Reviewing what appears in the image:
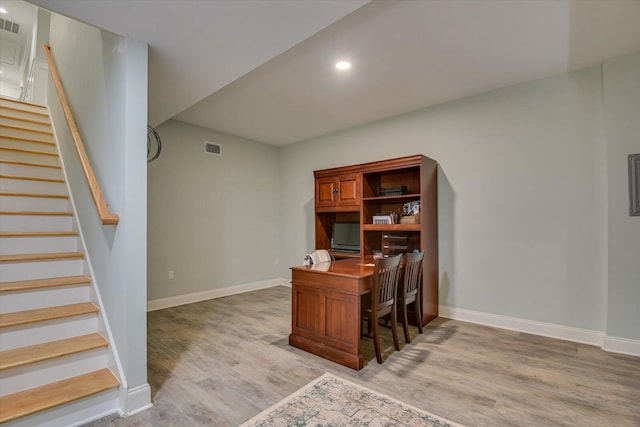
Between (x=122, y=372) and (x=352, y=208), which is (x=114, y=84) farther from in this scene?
(x=352, y=208)

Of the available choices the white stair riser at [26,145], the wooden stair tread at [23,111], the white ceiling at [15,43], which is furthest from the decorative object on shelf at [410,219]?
the white ceiling at [15,43]

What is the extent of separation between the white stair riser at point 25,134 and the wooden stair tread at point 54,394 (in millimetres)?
3258

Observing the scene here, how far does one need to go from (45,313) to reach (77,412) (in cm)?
75

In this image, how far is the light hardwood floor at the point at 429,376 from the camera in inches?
75.5

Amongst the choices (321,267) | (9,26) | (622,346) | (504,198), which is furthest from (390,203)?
(9,26)

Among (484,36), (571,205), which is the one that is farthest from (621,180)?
(484,36)

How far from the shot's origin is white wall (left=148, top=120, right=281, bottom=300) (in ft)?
14.3

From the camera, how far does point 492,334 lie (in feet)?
10.7

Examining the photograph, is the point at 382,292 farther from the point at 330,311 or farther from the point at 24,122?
the point at 24,122

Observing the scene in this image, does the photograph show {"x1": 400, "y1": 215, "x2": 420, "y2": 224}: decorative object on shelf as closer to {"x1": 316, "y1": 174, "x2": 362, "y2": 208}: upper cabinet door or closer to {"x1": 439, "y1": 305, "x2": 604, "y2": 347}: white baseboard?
{"x1": 316, "y1": 174, "x2": 362, "y2": 208}: upper cabinet door

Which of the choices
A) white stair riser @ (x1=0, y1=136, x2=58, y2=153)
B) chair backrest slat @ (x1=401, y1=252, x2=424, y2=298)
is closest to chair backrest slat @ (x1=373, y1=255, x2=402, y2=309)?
chair backrest slat @ (x1=401, y1=252, x2=424, y2=298)

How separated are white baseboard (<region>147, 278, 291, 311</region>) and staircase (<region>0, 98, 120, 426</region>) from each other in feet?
5.70

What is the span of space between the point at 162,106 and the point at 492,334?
4.23 meters

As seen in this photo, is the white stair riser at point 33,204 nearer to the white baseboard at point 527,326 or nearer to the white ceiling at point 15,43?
the white ceiling at point 15,43
